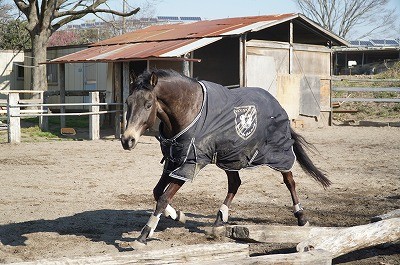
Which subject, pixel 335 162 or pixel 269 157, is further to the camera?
pixel 335 162

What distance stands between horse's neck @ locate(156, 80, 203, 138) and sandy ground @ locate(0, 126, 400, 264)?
1.21 metres

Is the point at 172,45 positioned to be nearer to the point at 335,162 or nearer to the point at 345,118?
the point at 335,162

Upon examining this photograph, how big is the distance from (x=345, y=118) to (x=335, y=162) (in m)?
13.0

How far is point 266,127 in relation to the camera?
717 centimetres

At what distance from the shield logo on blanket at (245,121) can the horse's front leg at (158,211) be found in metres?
0.89

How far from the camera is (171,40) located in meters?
20.5

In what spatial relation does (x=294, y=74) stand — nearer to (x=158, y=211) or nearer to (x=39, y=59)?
(x=39, y=59)

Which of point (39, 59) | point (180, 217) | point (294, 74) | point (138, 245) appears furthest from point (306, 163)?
point (39, 59)

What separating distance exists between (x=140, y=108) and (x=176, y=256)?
5.68 feet

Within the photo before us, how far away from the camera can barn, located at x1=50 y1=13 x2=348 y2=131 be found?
63.6 ft

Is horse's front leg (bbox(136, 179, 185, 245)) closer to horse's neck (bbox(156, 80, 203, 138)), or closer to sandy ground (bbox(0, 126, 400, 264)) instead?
sandy ground (bbox(0, 126, 400, 264))

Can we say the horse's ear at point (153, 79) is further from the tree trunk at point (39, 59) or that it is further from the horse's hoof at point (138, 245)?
the tree trunk at point (39, 59)

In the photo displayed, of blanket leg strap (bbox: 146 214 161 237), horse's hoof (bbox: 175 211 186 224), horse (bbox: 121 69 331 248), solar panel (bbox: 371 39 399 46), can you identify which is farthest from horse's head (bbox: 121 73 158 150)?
solar panel (bbox: 371 39 399 46)

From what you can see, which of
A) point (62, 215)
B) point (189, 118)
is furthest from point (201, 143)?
point (62, 215)
